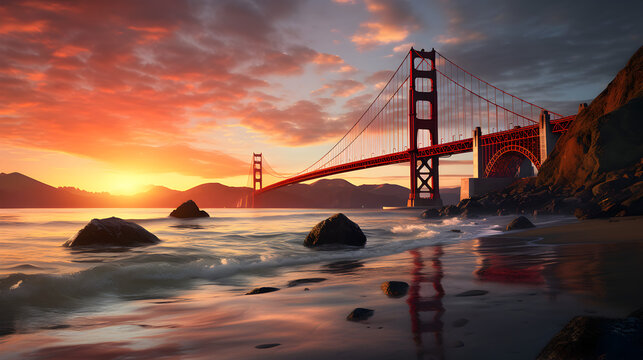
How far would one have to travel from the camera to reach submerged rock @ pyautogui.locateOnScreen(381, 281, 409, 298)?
360 centimetres

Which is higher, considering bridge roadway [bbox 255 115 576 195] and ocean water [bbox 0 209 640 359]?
bridge roadway [bbox 255 115 576 195]

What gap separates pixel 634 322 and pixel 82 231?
1065cm

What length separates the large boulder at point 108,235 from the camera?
29.9 ft

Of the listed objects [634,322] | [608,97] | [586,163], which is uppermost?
[608,97]

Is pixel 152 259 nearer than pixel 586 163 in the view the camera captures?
Yes

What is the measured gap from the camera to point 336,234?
9.73 m

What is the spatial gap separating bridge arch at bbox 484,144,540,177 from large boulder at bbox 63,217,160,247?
41548mm

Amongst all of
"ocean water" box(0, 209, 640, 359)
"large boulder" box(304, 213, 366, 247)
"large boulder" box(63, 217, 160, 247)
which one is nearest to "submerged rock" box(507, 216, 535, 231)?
"large boulder" box(304, 213, 366, 247)

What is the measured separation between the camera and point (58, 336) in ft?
9.75

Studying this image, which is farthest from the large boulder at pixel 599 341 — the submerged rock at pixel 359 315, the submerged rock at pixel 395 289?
the submerged rock at pixel 395 289

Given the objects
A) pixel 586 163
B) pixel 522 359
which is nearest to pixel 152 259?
pixel 522 359

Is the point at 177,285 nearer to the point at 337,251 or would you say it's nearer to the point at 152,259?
the point at 152,259

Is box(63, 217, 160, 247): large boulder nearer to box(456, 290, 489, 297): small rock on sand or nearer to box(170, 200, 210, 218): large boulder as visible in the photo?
box(456, 290, 489, 297): small rock on sand

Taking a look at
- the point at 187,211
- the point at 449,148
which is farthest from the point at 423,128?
the point at 187,211
